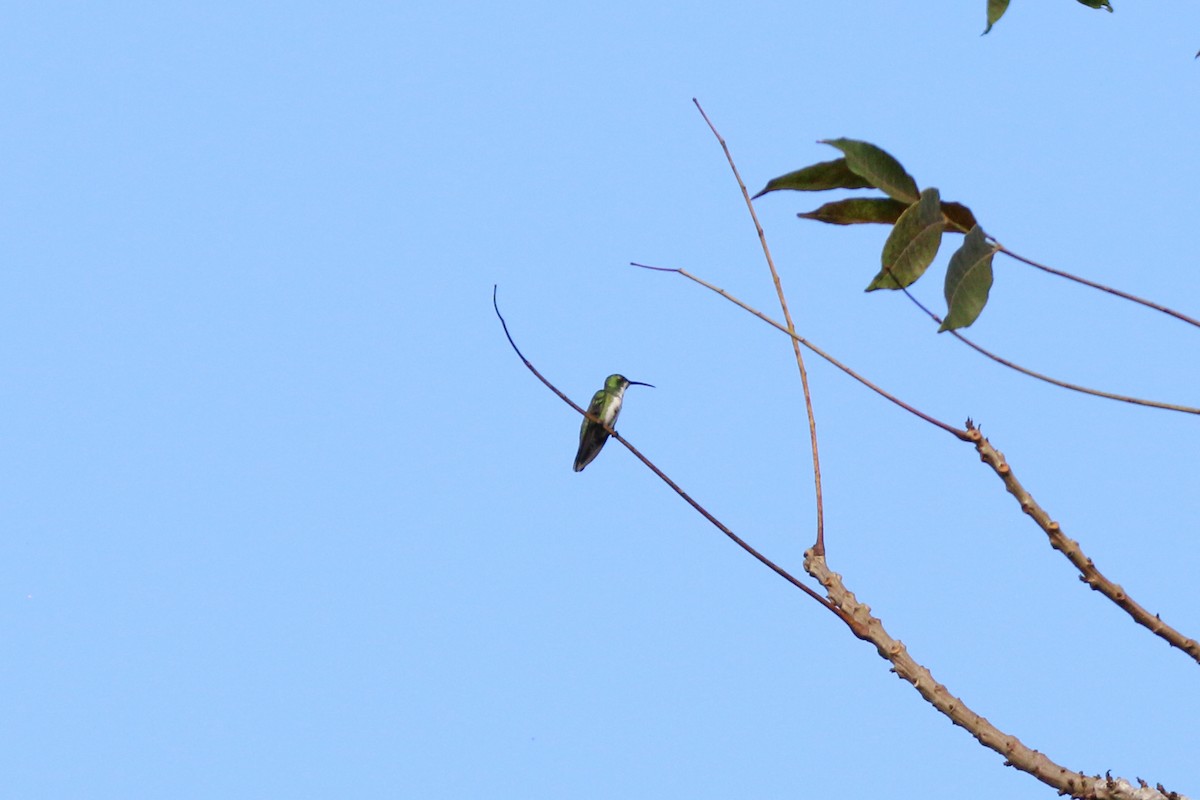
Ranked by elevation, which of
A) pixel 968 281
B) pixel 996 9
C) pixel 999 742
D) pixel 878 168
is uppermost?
pixel 996 9

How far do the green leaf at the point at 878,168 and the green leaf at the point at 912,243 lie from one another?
0.05m

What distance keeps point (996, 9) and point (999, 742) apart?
1959mm

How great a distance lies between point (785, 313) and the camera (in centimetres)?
336

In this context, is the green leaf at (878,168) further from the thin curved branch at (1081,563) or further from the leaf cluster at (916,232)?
the thin curved branch at (1081,563)

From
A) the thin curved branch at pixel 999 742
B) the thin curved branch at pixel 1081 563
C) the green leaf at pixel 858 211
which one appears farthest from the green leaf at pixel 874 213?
the thin curved branch at pixel 999 742

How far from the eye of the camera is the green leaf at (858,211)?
326cm

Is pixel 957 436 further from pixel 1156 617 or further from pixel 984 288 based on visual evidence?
pixel 1156 617

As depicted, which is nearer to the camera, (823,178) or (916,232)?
(916,232)

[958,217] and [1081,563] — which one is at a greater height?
[958,217]

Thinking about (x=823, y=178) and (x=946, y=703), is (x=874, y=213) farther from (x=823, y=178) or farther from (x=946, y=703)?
(x=946, y=703)

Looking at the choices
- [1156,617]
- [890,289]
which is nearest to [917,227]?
[890,289]

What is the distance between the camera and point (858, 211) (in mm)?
3305

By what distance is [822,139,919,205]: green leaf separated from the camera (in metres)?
3.06

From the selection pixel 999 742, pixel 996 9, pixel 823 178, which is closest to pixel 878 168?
pixel 823 178
